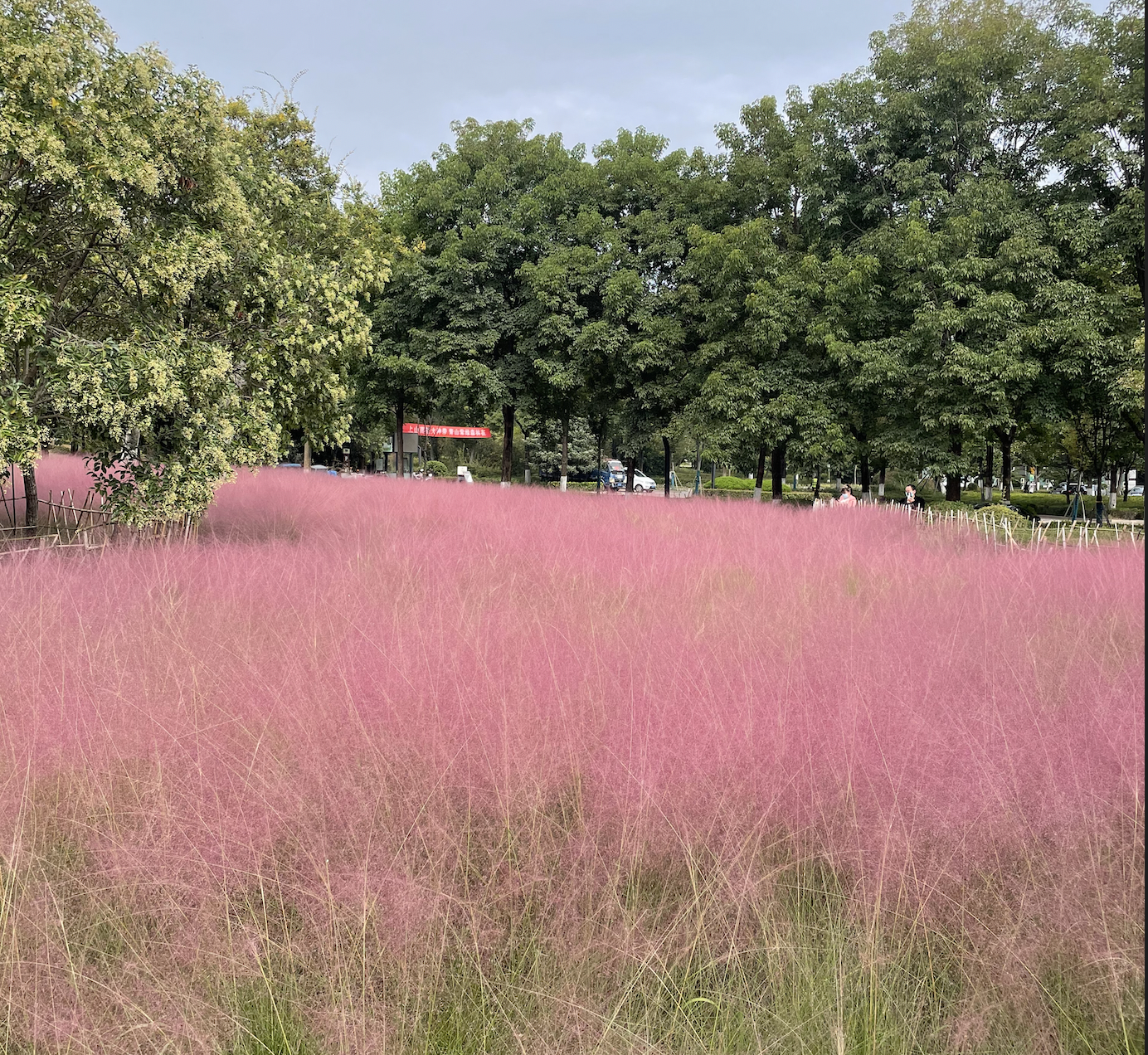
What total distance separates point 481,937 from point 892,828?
1.50m

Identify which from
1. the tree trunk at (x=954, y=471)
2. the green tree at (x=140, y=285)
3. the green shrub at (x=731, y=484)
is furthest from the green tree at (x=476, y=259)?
the green shrub at (x=731, y=484)

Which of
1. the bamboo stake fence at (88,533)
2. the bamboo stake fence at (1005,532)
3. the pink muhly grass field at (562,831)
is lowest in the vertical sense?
the pink muhly grass field at (562,831)

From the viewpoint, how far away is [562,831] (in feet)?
9.41

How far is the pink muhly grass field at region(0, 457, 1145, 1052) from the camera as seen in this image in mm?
2197

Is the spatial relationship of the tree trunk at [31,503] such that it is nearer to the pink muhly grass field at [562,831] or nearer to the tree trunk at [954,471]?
the pink muhly grass field at [562,831]

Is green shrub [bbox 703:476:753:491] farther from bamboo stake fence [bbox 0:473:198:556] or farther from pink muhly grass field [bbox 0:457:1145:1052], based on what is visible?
pink muhly grass field [bbox 0:457:1145:1052]

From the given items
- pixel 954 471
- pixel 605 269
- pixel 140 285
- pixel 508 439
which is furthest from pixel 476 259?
pixel 140 285

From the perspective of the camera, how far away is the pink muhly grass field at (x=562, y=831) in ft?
7.21

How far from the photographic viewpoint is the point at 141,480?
7707 mm

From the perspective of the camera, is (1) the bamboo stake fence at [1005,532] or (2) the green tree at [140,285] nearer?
(2) the green tree at [140,285]

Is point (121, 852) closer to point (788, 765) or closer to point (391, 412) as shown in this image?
point (788, 765)

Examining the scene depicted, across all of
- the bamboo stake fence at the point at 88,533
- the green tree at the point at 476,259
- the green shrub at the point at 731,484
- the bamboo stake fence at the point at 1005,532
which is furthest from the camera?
the green shrub at the point at 731,484

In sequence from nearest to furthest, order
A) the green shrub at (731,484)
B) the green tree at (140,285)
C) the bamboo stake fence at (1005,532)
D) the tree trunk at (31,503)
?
1. the green tree at (140,285)
2. the tree trunk at (31,503)
3. the bamboo stake fence at (1005,532)
4. the green shrub at (731,484)

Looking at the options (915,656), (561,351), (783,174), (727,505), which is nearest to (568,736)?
(915,656)
